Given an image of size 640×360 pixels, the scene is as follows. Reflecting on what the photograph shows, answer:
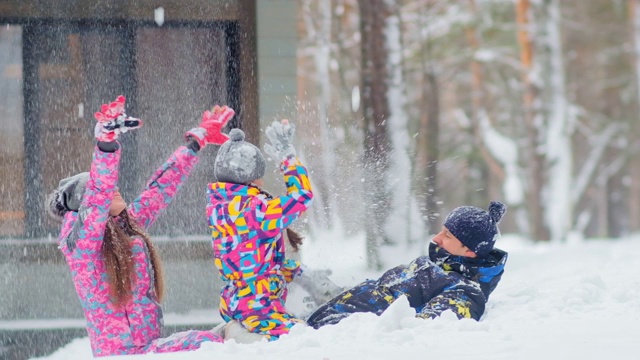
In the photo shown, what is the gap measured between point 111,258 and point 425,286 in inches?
64.0

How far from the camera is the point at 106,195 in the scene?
4863 mm

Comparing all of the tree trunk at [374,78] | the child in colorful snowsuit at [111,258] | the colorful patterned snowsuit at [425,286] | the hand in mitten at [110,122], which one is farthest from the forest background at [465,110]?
the hand in mitten at [110,122]

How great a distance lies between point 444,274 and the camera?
16.8 ft

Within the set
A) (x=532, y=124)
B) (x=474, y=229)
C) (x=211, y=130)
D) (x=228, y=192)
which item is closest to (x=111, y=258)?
(x=228, y=192)

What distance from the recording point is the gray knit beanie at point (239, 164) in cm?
495

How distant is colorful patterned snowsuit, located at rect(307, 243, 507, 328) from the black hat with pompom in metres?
0.09

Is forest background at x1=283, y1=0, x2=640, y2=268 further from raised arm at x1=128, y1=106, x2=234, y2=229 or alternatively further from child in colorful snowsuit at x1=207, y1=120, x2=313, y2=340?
child in colorful snowsuit at x1=207, y1=120, x2=313, y2=340

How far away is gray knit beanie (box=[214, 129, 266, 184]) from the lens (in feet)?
16.3

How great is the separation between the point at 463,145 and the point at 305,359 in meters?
26.2

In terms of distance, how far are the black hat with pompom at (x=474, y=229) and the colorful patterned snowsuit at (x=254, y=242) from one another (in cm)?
87

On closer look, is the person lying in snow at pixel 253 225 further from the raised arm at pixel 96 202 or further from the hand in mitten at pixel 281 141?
the raised arm at pixel 96 202

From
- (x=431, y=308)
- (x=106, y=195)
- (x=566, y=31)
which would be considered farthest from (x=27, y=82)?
(x=566, y=31)

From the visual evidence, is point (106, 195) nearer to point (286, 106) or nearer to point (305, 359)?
point (305, 359)

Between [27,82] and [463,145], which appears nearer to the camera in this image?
[27,82]
